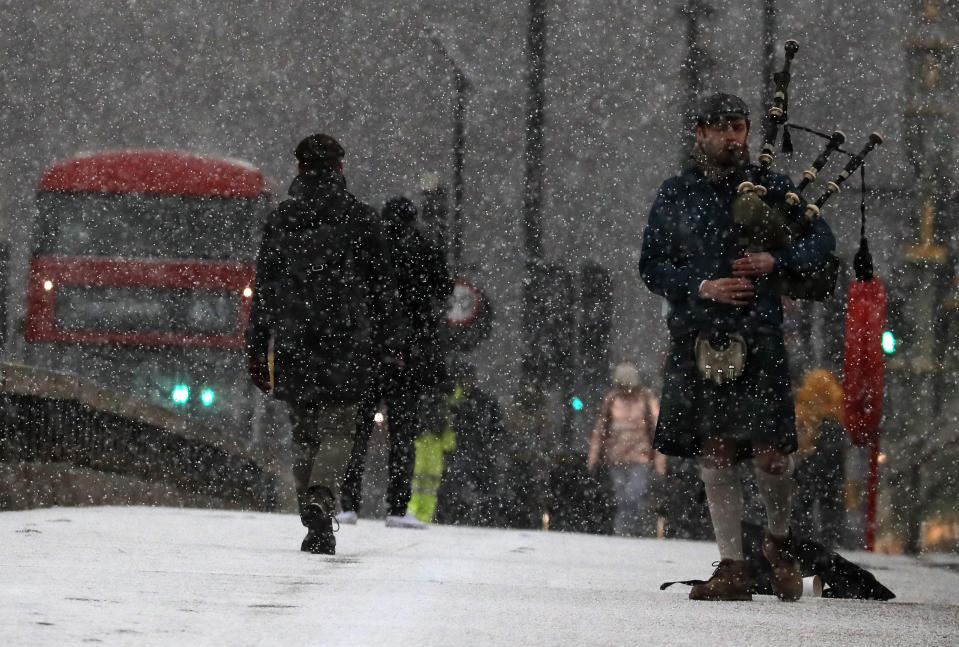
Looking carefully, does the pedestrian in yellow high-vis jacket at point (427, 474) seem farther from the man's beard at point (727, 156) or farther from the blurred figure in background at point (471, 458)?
the man's beard at point (727, 156)

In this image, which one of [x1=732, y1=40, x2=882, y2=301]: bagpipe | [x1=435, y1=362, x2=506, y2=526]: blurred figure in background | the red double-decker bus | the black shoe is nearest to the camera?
[x1=732, y1=40, x2=882, y2=301]: bagpipe

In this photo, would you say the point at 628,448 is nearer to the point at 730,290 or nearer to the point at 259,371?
the point at 259,371

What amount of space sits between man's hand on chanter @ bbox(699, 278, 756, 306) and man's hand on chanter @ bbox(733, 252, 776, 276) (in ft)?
0.12

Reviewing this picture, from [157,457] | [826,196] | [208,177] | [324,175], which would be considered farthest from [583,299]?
[826,196]

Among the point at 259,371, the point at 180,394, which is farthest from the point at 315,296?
the point at 180,394

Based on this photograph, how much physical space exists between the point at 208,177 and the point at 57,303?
226cm

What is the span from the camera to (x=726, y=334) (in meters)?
5.86

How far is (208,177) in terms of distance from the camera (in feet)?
68.7

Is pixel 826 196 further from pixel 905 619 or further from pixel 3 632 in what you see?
pixel 3 632

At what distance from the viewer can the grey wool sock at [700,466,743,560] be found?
595 cm

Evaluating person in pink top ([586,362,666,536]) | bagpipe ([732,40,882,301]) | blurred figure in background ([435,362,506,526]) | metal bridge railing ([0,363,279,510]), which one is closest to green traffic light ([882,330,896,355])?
person in pink top ([586,362,666,536])

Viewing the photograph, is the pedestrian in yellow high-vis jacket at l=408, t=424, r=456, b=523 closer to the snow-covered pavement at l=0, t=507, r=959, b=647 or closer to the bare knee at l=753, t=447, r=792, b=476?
the snow-covered pavement at l=0, t=507, r=959, b=647

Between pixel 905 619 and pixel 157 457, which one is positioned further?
pixel 157 457

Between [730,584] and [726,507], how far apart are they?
0.83 ft
